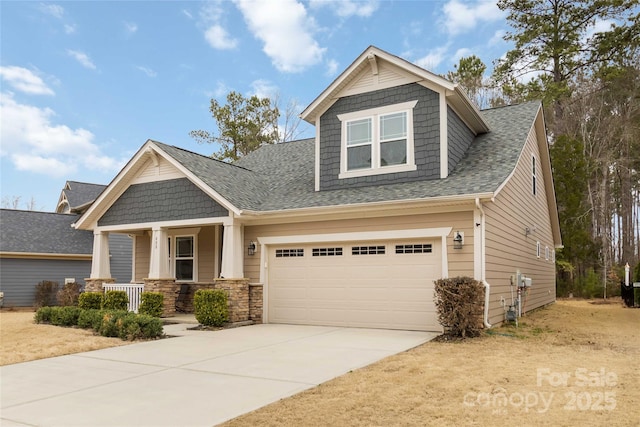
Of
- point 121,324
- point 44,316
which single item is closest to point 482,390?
point 121,324


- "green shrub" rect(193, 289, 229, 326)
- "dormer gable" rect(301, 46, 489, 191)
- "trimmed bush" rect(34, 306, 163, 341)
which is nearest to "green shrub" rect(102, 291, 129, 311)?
"trimmed bush" rect(34, 306, 163, 341)

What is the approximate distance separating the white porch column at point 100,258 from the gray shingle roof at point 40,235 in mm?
7574

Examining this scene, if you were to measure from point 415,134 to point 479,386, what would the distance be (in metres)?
7.07

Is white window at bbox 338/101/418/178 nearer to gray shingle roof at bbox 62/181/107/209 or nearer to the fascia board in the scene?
the fascia board

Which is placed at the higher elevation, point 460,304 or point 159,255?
point 159,255

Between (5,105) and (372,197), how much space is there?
74.4 feet

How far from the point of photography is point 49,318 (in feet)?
41.9

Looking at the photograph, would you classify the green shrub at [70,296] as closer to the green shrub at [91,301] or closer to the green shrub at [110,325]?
the green shrub at [91,301]

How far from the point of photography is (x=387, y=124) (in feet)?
39.1

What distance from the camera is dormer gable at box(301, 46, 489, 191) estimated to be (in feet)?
37.1

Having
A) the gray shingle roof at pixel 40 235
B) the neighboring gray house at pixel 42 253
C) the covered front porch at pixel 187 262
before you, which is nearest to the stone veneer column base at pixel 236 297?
the covered front porch at pixel 187 262

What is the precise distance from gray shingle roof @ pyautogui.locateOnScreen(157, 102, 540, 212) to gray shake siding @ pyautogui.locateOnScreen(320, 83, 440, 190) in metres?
0.26

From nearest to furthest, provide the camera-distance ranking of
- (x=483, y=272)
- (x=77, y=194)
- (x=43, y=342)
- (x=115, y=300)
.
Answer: (x=43, y=342) < (x=483, y=272) < (x=115, y=300) < (x=77, y=194)

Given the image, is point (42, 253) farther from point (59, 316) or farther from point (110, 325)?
point (110, 325)
